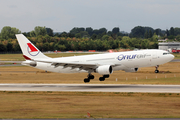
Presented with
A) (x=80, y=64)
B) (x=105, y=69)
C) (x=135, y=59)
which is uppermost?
(x=135, y=59)

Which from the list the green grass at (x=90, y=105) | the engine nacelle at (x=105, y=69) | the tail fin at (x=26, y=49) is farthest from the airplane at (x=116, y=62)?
the green grass at (x=90, y=105)

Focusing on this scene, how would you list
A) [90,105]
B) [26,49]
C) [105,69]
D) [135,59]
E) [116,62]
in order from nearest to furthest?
1. [90,105]
2. [105,69]
3. [135,59]
4. [116,62]
5. [26,49]

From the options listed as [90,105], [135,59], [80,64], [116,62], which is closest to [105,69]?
[116,62]

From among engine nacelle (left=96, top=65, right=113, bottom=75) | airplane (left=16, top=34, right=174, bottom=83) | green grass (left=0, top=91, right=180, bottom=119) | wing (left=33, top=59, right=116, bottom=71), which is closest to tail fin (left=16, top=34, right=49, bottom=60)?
airplane (left=16, top=34, right=174, bottom=83)

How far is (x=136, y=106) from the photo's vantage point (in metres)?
38.1

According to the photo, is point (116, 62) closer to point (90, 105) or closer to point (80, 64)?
point (80, 64)

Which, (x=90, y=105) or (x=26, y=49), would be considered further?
(x=26, y=49)

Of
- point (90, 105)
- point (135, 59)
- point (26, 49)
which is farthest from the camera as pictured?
point (26, 49)

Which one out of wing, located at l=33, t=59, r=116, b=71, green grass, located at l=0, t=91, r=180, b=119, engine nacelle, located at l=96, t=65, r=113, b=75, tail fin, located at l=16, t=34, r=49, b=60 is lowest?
green grass, located at l=0, t=91, r=180, b=119

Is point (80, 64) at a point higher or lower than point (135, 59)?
lower

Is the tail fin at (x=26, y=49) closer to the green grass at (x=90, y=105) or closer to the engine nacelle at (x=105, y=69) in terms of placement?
the green grass at (x=90, y=105)

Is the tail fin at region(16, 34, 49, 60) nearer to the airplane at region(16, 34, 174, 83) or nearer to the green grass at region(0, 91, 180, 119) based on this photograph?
the airplane at region(16, 34, 174, 83)

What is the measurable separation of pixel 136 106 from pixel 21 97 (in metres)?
19.4

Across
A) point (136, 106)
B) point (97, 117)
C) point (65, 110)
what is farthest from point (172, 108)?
point (65, 110)
